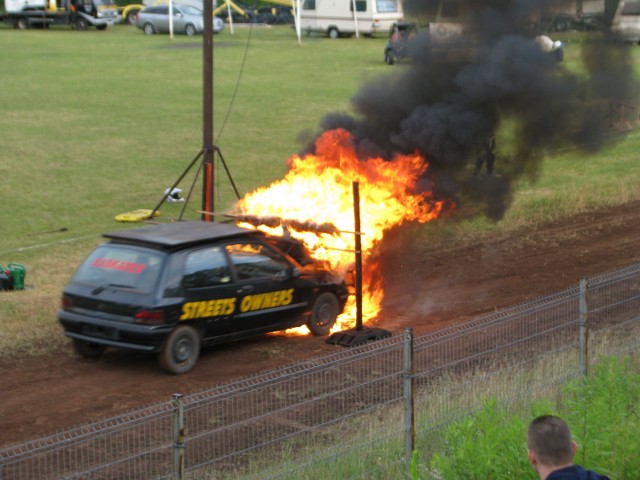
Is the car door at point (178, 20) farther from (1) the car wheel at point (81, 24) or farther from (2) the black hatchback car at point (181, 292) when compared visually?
(2) the black hatchback car at point (181, 292)

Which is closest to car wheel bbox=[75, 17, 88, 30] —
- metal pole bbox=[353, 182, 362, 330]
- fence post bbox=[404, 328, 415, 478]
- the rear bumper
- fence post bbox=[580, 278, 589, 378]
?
metal pole bbox=[353, 182, 362, 330]

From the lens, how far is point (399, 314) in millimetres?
13406

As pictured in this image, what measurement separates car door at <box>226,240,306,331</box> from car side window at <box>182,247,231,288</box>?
14 cm

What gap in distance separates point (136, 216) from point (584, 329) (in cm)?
1160

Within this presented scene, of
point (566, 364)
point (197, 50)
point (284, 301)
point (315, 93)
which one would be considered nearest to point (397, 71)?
point (284, 301)

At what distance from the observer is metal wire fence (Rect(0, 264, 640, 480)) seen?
7770 millimetres

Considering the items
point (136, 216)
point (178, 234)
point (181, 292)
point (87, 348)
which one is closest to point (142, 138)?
point (136, 216)

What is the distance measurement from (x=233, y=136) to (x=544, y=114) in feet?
44.7

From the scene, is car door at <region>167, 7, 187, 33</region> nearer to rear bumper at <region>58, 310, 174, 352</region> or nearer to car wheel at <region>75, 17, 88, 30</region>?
car wheel at <region>75, 17, 88, 30</region>

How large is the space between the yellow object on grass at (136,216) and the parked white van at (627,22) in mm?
8867

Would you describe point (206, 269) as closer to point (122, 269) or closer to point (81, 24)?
point (122, 269)

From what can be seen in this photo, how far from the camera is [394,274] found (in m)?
15.3

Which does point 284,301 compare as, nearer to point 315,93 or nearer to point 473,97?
point 473,97

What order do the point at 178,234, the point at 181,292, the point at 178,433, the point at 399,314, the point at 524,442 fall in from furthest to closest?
the point at 399,314
the point at 178,234
the point at 181,292
the point at 524,442
the point at 178,433
